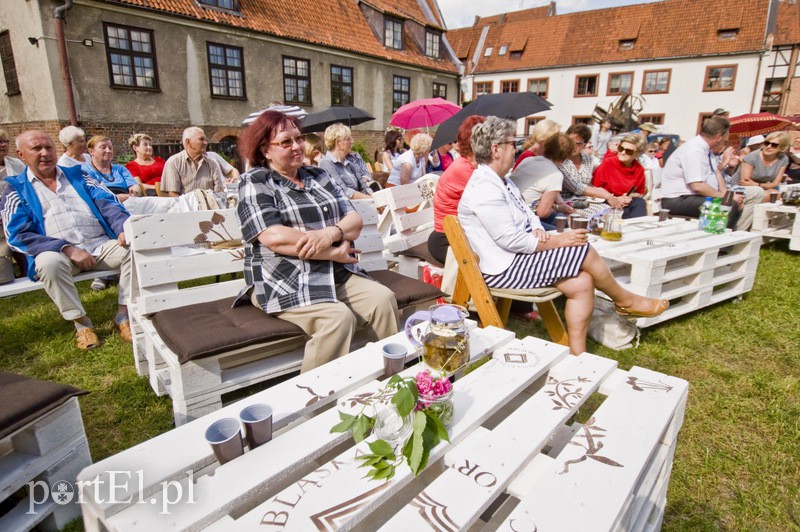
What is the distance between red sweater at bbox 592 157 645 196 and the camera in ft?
16.1

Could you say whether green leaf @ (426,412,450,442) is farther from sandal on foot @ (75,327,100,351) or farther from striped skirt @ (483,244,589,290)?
sandal on foot @ (75,327,100,351)

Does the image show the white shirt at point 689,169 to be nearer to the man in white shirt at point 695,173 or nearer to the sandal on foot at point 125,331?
the man in white shirt at point 695,173

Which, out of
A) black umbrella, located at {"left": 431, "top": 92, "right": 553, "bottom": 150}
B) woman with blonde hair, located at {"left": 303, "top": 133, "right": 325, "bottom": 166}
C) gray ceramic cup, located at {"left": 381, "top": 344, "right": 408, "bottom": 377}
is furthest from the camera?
woman with blonde hair, located at {"left": 303, "top": 133, "right": 325, "bottom": 166}

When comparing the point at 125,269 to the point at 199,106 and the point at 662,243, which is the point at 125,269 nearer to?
the point at 662,243

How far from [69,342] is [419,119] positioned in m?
7.38

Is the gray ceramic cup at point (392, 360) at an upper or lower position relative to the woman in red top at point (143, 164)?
lower

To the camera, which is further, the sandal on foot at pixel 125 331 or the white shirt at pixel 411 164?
the white shirt at pixel 411 164

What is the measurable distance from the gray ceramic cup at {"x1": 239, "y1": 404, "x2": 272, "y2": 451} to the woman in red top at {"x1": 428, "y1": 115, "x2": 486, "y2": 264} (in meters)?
2.45

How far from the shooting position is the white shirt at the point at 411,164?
22.0 feet

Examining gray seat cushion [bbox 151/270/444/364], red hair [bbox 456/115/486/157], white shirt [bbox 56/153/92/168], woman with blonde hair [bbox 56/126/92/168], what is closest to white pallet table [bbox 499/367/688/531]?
gray seat cushion [bbox 151/270/444/364]

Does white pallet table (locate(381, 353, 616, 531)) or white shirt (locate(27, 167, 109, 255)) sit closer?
white pallet table (locate(381, 353, 616, 531))

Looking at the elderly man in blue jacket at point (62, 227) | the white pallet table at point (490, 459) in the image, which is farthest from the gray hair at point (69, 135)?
the white pallet table at point (490, 459)

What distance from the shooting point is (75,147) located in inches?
184

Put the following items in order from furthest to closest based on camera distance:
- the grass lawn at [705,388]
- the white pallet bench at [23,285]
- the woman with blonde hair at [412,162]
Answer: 1. the woman with blonde hair at [412,162]
2. the white pallet bench at [23,285]
3. the grass lawn at [705,388]
